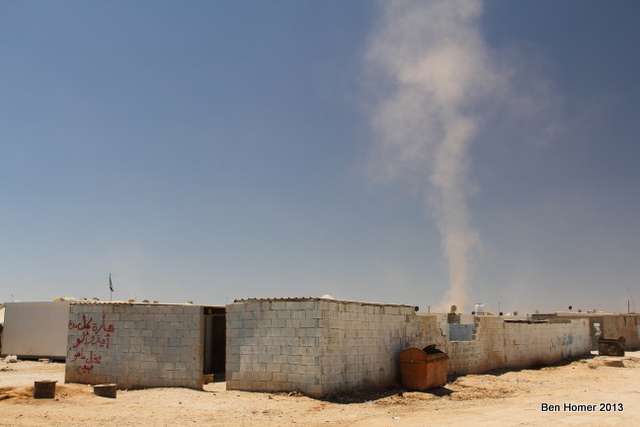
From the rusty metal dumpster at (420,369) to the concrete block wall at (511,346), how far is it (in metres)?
2.48

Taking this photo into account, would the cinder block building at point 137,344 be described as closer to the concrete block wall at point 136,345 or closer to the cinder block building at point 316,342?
the concrete block wall at point 136,345

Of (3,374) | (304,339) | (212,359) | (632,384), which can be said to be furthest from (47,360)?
(632,384)

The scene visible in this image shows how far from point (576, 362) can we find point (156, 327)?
20.2m

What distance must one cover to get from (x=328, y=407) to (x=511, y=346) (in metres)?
12.2

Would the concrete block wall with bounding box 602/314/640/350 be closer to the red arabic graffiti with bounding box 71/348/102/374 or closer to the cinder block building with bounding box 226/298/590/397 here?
the cinder block building with bounding box 226/298/590/397

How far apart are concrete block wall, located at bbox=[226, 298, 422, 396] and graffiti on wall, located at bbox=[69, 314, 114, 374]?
4.13 meters

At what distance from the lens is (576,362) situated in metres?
24.8

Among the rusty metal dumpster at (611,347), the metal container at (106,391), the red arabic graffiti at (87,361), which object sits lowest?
the rusty metal dumpster at (611,347)

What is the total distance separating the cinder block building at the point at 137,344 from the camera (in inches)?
A: 558

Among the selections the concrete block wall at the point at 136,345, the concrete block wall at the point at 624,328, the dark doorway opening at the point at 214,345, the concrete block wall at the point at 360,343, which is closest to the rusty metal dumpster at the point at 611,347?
the concrete block wall at the point at 624,328

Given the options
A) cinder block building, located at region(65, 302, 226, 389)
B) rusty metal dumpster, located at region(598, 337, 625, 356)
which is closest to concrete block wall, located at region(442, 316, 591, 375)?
rusty metal dumpster, located at region(598, 337, 625, 356)

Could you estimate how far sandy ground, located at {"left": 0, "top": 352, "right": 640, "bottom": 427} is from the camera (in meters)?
10.3

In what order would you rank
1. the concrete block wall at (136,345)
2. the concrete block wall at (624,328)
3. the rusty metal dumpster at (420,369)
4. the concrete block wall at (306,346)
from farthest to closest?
the concrete block wall at (624,328), the rusty metal dumpster at (420,369), the concrete block wall at (136,345), the concrete block wall at (306,346)

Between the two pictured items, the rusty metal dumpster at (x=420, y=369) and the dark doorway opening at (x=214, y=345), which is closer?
the rusty metal dumpster at (x=420, y=369)
